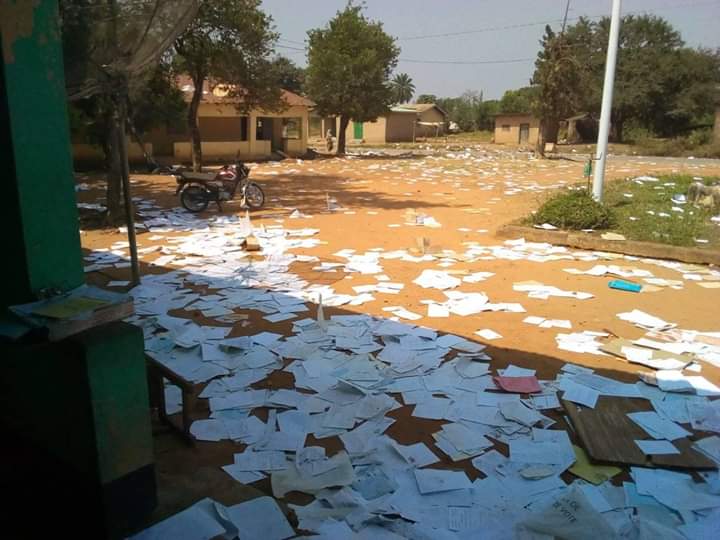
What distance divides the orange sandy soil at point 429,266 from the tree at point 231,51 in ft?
9.20

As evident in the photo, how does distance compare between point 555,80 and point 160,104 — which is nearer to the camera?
point 160,104

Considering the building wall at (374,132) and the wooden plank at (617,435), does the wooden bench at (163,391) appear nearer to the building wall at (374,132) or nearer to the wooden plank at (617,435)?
the wooden plank at (617,435)

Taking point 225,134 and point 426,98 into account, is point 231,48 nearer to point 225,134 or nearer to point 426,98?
point 225,134

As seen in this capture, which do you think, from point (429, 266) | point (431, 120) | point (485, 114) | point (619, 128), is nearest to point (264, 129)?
point (429, 266)

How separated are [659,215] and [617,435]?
7.82m

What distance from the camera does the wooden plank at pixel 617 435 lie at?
→ 10.1 feet

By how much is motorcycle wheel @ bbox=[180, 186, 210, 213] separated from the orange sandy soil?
0.36 m

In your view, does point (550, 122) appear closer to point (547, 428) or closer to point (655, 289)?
point (655, 289)

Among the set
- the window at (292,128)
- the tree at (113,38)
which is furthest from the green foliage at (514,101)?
the tree at (113,38)

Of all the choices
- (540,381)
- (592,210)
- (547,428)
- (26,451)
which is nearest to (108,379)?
(26,451)

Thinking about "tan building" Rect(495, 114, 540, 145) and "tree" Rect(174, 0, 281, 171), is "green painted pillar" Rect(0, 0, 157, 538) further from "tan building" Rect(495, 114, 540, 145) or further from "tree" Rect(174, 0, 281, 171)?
"tan building" Rect(495, 114, 540, 145)

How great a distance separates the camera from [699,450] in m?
3.21

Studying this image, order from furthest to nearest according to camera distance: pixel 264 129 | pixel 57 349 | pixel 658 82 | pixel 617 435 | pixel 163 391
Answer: pixel 658 82 < pixel 264 129 < pixel 617 435 < pixel 163 391 < pixel 57 349

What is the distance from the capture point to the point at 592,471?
3031 millimetres
